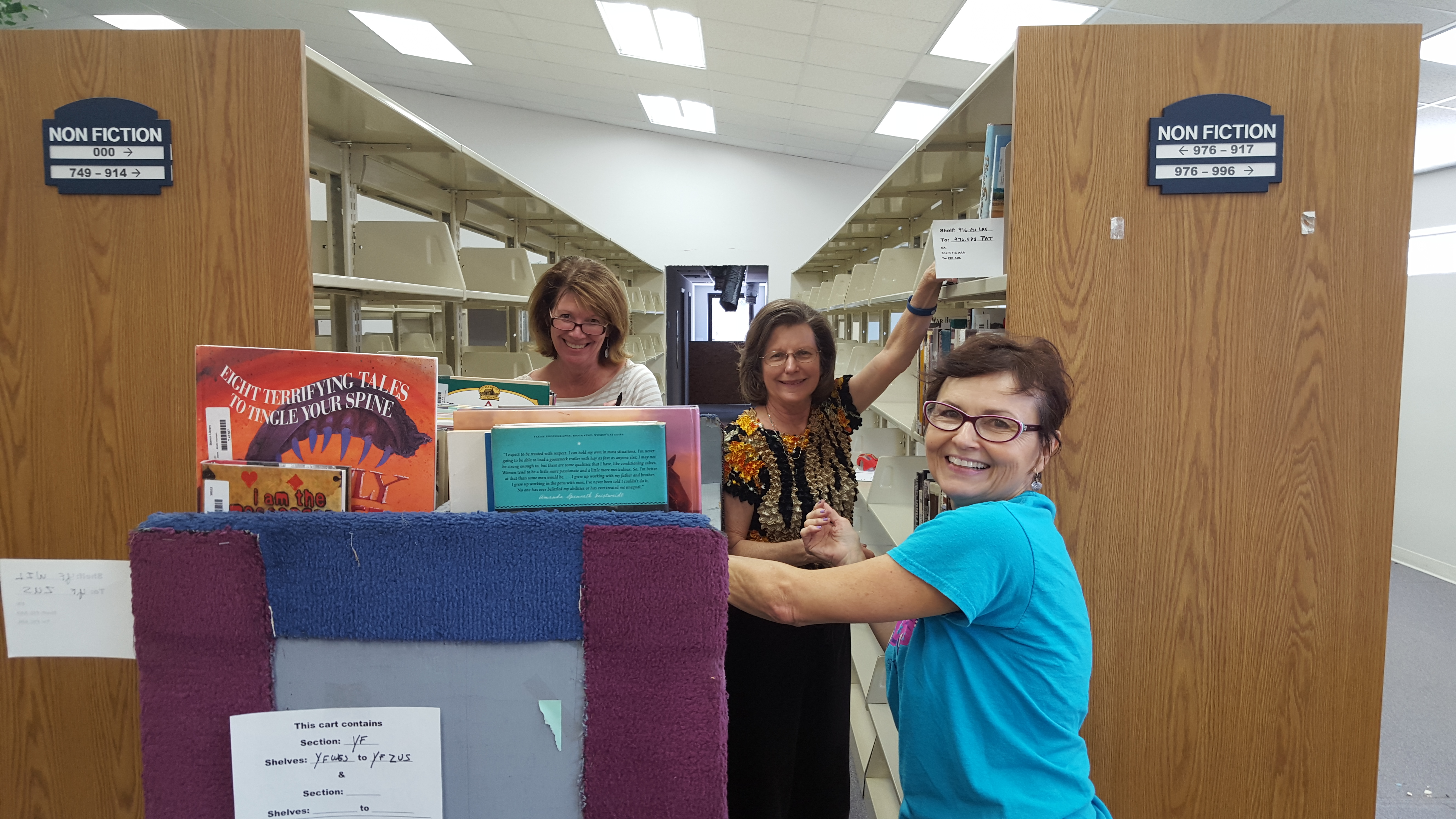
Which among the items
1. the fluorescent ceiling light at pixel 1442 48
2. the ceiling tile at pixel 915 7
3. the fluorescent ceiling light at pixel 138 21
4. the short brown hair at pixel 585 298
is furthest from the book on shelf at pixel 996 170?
the fluorescent ceiling light at pixel 138 21

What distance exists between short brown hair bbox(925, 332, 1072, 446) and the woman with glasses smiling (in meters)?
1.37

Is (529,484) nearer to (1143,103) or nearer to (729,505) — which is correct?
(729,505)

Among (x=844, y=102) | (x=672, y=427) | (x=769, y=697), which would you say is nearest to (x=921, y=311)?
(x=769, y=697)

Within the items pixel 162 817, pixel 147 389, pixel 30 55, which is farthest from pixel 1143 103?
pixel 30 55

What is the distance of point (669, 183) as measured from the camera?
1004 centimetres

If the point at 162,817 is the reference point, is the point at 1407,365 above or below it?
above

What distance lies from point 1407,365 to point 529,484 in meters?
6.42

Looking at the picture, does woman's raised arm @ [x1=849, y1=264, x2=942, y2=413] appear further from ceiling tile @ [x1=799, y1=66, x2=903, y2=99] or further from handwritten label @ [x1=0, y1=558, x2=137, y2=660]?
ceiling tile @ [x1=799, y1=66, x2=903, y2=99]

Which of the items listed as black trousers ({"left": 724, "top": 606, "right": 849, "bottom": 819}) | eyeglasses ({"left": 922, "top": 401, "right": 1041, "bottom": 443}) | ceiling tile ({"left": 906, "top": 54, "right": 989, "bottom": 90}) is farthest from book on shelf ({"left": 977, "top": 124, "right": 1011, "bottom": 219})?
ceiling tile ({"left": 906, "top": 54, "right": 989, "bottom": 90})

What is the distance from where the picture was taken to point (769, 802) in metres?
1.73

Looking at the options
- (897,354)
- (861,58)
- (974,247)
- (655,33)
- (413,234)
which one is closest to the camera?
(974,247)

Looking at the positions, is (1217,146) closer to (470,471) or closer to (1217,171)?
(1217,171)

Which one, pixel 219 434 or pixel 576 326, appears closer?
pixel 219 434

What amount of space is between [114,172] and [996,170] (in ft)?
5.97
